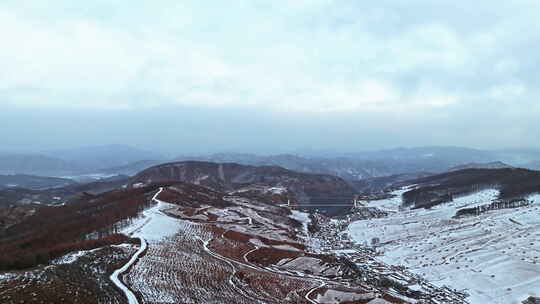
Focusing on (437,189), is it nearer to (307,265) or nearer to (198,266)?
(307,265)

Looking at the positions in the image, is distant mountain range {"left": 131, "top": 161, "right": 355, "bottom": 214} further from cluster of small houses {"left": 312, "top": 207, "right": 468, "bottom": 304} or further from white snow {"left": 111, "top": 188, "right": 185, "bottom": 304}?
cluster of small houses {"left": 312, "top": 207, "right": 468, "bottom": 304}

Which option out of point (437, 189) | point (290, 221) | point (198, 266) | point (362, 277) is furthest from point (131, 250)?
point (437, 189)

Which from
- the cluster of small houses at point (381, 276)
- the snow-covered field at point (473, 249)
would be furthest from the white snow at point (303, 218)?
the cluster of small houses at point (381, 276)

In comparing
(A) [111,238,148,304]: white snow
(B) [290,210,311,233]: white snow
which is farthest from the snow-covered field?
(A) [111,238,148,304]: white snow

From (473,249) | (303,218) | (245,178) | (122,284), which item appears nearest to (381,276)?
(473,249)

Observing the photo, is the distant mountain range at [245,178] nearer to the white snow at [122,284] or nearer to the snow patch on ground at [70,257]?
the white snow at [122,284]
